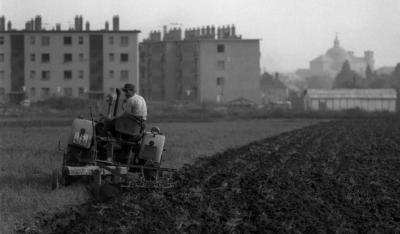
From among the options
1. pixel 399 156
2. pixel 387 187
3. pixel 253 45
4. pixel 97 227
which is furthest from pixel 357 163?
pixel 253 45

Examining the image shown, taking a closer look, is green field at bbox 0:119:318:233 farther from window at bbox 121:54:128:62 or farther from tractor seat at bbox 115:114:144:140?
window at bbox 121:54:128:62

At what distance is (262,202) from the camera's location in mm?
13977

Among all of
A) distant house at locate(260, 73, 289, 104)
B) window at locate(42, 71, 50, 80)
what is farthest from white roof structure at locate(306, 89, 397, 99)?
distant house at locate(260, 73, 289, 104)

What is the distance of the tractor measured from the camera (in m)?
15.0

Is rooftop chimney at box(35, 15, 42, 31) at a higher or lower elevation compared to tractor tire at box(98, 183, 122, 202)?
higher

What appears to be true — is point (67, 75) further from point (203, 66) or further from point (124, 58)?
point (203, 66)

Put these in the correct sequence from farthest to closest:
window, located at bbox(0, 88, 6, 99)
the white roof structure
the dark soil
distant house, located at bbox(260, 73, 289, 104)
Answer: distant house, located at bbox(260, 73, 289, 104) → the white roof structure → window, located at bbox(0, 88, 6, 99) → the dark soil

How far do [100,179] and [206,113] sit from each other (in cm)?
6566

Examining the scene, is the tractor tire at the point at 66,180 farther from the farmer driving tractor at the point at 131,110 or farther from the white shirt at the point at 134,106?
the white shirt at the point at 134,106

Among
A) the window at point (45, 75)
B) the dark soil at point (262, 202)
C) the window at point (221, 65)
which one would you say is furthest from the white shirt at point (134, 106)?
the window at point (221, 65)

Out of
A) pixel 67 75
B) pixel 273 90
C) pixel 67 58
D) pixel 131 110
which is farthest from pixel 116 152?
pixel 273 90

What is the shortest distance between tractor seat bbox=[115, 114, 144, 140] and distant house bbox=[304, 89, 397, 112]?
99467 mm

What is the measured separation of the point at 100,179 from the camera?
1466 centimetres

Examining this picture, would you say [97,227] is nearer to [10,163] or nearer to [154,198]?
[154,198]
